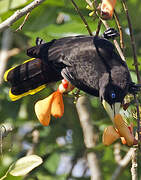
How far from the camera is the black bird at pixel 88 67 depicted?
110 inches

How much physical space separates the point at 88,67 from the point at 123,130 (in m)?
0.37

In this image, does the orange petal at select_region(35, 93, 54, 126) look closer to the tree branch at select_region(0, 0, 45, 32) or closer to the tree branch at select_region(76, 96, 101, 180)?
the tree branch at select_region(0, 0, 45, 32)

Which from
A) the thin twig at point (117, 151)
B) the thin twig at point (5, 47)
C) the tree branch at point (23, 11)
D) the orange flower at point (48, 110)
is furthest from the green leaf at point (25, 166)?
the thin twig at point (117, 151)

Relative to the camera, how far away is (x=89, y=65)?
9.41ft

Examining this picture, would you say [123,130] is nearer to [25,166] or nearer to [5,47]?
[25,166]

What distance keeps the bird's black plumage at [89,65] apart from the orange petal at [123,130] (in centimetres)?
10

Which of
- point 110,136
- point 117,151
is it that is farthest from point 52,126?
point 110,136

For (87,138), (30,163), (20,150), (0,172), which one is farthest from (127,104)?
(20,150)

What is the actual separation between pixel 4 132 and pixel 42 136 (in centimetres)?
191

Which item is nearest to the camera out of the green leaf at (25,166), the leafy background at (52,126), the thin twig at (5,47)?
the green leaf at (25,166)

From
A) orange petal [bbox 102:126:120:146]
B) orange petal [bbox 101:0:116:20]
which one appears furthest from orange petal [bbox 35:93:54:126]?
orange petal [bbox 101:0:116:20]

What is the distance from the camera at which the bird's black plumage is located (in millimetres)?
2789

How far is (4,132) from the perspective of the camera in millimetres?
3121

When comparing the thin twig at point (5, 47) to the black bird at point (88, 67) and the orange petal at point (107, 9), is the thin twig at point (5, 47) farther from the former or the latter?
the orange petal at point (107, 9)
